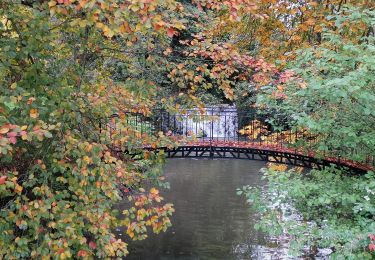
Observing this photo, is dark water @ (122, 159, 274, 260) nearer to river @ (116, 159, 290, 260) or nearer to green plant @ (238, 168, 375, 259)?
river @ (116, 159, 290, 260)

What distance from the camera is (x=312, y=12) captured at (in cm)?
1152

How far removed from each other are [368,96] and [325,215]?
2.75 meters

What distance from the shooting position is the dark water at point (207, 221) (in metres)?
12.8

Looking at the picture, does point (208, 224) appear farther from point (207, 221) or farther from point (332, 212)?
point (332, 212)

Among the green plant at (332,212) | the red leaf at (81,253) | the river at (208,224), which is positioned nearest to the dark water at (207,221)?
the river at (208,224)

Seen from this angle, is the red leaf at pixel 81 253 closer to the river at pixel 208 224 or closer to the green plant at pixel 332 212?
the green plant at pixel 332 212

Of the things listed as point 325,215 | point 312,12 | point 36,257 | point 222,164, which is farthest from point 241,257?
point 222,164

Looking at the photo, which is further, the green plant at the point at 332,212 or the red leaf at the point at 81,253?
the green plant at the point at 332,212

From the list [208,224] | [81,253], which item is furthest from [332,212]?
[208,224]

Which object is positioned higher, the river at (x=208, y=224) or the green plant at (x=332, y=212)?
the green plant at (x=332, y=212)

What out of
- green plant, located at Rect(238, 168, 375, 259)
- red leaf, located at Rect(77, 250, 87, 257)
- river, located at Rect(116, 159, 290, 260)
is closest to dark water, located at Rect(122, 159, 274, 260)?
river, located at Rect(116, 159, 290, 260)

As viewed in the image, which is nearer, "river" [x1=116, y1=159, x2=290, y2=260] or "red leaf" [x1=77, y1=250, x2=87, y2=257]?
"red leaf" [x1=77, y1=250, x2=87, y2=257]

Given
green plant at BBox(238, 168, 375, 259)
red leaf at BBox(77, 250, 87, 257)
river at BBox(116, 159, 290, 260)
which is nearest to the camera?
red leaf at BBox(77, 250, 87, 257)

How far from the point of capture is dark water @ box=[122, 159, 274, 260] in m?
12.8
